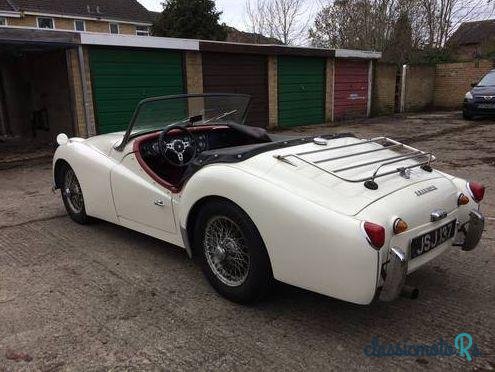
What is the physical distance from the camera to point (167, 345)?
8.55 ft

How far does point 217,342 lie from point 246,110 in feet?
9.15

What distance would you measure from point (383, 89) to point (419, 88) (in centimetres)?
Result: 272

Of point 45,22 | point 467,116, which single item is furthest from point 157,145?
point 45,22

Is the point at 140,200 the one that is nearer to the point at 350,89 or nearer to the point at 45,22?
the point at 350,89

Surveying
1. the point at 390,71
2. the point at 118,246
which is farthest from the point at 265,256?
the point at 390,71

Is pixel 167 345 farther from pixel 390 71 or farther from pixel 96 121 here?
pixel 390 71

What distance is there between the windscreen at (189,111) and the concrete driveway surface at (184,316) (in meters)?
1.12

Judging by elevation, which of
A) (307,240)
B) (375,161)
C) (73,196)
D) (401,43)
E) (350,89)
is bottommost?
(73,196)

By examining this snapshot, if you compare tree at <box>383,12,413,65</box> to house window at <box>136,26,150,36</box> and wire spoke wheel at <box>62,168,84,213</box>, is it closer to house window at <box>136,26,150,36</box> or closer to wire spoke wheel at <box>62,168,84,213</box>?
wire spoke wheel at <box>62,168,84,213</box>

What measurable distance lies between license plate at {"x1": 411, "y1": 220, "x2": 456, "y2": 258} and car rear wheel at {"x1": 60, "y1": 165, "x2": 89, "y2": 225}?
10.9 feet

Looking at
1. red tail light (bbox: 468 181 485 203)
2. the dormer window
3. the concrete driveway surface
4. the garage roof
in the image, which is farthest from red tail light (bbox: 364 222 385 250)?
the dormer window

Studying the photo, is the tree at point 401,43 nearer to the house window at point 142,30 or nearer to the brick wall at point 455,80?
the brick wall at point 455,80

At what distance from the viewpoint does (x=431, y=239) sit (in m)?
2.73

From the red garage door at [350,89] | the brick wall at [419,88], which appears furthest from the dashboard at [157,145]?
the brick wall at [419,88]
